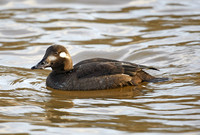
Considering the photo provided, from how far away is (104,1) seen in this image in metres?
15.5

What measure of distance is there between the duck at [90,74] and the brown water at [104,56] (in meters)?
0.16

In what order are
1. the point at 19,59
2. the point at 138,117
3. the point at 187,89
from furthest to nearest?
the point at 19,59 → the point at 187,89 → the point at 138,117

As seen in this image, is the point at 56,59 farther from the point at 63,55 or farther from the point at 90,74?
the point at 90,74

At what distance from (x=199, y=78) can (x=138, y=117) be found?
8.04 feet

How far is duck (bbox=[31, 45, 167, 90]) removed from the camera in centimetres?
819

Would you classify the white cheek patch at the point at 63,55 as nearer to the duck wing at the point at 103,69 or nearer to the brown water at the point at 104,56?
the duck wing at the point at 103,69

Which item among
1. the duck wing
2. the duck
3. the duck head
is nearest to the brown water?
the duck

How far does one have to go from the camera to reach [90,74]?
26.9ft

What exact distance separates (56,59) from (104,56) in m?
2.63

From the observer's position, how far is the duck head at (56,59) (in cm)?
836

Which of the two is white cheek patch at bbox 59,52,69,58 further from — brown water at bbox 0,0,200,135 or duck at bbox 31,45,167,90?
brown water at bbox 0,0,200,135

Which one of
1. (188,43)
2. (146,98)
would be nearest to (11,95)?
(146,98)

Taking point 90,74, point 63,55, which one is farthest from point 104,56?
point 90,74

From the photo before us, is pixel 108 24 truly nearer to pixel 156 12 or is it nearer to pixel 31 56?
pixel 156 12
